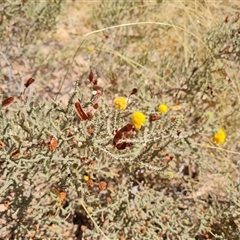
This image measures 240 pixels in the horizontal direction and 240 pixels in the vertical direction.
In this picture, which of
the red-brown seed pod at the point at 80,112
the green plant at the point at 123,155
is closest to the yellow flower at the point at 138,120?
the green plant at the point at 123,155

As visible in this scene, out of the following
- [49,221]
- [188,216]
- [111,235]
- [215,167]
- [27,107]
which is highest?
[27,107]

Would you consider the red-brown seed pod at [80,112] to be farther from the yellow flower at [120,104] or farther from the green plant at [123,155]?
the yellow flower at [120,104]

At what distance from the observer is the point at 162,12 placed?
3.20 m

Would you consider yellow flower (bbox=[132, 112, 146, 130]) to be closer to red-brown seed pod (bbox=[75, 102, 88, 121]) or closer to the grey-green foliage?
the grey-green foliage

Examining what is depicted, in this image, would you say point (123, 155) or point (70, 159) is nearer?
point (123, 155)

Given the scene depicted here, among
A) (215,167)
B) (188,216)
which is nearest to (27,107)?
(188,216)

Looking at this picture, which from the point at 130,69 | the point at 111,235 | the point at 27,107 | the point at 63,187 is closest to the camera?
the point at 27,107

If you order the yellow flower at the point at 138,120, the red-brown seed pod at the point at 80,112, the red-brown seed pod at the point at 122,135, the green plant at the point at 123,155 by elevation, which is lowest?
the green plant at the point at 123,155

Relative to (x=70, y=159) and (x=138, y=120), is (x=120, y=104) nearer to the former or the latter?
(x=138, y=120)

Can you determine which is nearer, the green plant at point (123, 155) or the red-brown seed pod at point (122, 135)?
the red-brown seed pod at point (122, 135)

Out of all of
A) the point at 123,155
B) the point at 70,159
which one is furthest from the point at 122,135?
the point at 70,159

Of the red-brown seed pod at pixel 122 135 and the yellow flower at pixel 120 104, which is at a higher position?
the yellow flower at pixel 120 104

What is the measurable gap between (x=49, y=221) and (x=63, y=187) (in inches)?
8.0

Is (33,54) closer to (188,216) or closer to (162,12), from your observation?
(162,12)
